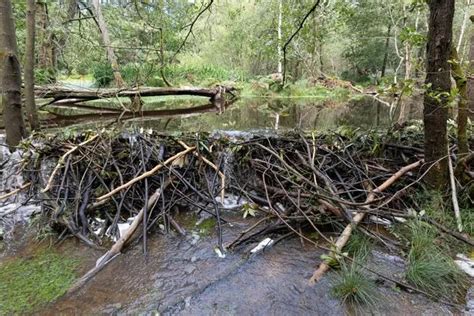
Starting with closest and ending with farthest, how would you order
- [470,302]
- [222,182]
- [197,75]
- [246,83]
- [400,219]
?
[470,302] → [400,219] → [222,182] → [197,75] → [246,83]

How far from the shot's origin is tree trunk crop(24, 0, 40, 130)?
531cm

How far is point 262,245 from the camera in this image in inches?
97.7

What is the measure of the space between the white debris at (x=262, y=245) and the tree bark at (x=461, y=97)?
1.80 metres

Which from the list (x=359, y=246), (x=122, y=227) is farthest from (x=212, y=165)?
(x=359, y=246)

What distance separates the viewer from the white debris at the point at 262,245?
96.0 inches

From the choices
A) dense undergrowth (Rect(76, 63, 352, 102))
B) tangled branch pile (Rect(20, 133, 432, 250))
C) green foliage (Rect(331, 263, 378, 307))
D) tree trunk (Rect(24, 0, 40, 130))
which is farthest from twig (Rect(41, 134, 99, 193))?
dense undergrowth (Rect(76, 63, 352, 102))

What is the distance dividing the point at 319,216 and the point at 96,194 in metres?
2.03

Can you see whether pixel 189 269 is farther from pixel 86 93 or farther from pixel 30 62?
pixel 86 93

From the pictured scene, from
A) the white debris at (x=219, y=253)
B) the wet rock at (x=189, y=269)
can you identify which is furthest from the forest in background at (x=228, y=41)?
the wet rock at (x=189, y=269)

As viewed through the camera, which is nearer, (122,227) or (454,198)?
(454,198)

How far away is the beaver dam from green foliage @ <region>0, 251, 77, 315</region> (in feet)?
0.30

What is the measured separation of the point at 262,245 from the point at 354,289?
0.78m

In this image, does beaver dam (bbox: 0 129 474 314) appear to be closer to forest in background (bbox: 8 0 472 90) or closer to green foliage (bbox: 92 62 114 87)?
forest in background (bbox: 8 0 472 90)

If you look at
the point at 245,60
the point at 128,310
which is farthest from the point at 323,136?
the point at 245,60
